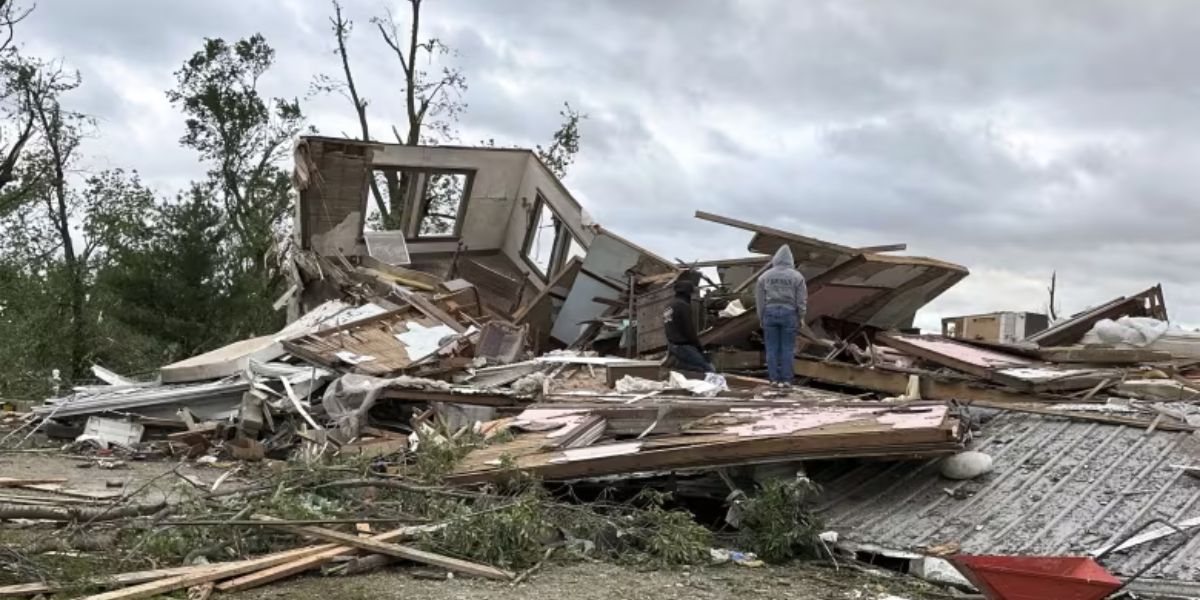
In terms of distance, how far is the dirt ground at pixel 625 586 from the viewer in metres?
4.49

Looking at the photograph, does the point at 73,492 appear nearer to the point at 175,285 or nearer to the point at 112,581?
the point at 112,581

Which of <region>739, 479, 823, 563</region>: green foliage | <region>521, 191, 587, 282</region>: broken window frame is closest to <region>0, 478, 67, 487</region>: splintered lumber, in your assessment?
<region>739, 479, 823, 563</region>: green foliage

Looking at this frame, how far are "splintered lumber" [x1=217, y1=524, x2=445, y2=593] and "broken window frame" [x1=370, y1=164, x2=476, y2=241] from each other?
30.4 feet

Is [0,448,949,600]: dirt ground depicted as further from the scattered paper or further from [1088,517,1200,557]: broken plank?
the scattered paper

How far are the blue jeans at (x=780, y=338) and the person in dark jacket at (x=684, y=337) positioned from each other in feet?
2.02

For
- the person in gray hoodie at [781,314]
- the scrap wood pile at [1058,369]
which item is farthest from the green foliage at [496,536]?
the person in gray hoodie at [781,314]

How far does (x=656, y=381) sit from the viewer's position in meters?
9.41

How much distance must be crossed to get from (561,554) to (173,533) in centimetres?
187

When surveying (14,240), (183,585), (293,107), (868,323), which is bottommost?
(183,585)

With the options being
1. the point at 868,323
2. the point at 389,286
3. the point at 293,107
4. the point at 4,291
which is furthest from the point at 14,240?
the point at 868,323

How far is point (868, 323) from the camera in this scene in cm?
1196

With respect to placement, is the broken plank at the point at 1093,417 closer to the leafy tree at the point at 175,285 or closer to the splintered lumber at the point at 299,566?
the splintered lumber at the point at 299,566

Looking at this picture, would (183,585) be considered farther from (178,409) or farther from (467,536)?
(178,409)

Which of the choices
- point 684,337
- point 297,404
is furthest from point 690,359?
point 297,404
